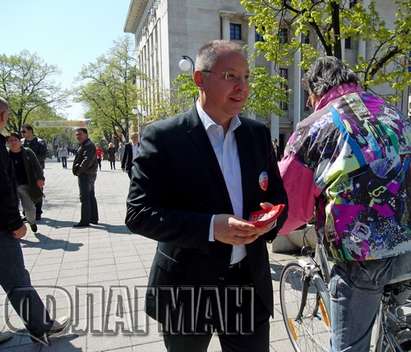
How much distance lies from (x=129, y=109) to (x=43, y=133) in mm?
30870

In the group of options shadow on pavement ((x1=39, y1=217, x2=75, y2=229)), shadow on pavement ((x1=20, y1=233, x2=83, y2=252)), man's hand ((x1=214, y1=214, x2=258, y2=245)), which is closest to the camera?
man's hand ((x1=214, y1=214, x2=258, y2=245))

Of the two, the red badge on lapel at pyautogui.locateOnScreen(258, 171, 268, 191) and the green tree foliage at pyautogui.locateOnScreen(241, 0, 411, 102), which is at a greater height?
the green tree foliage at pyautogui.locateOnScreen(241, 0, 411, 102)

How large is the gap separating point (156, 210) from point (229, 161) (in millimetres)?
448

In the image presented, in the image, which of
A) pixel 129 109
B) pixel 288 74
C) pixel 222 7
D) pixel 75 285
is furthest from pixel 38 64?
pixel 75 285

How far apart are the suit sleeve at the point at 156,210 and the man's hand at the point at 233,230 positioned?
1.9 inches

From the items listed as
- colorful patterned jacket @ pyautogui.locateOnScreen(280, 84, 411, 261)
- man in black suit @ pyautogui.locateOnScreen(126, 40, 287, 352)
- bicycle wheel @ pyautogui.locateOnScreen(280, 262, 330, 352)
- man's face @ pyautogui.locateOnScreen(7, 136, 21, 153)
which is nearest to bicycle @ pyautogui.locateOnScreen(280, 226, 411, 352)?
bicycle wheel @ pyautogui.locateOnScreen(280, 262, 330, 352)

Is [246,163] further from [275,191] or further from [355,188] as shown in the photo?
[355,188]

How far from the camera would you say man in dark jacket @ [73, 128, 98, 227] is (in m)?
7.74

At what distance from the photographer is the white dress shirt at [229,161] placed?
69.1 inches

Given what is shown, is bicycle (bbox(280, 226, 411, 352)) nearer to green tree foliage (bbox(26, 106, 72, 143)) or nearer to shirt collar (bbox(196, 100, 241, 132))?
shirt collar (bbox(196, 100, 241, 132))

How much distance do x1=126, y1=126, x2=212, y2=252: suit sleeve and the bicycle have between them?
83 centimetres

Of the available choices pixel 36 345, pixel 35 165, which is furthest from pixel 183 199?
pixel 35 165

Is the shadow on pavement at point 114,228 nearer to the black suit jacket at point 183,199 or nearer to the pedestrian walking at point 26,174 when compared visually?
the pedestrian walking at point 26,174

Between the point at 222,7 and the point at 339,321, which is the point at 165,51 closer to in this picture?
the point at 222,7
